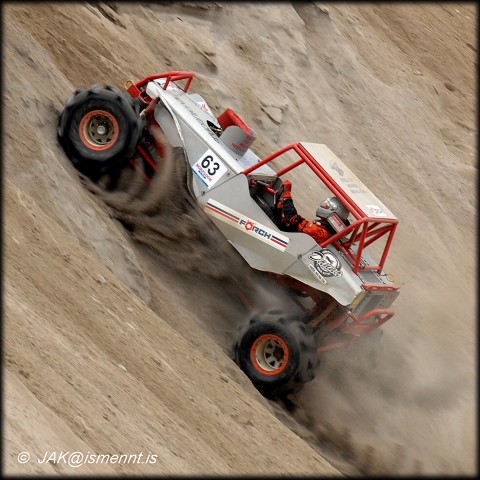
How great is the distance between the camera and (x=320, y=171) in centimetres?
889

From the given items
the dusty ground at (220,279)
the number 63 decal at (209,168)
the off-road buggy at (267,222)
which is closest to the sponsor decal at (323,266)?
the off-road buggy at (267,222)

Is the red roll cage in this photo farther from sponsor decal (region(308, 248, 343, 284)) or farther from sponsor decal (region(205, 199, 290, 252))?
sponsor decal (region(205, 199, 290, 252))

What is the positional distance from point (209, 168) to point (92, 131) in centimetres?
119

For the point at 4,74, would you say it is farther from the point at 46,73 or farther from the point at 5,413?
the point at 5,413

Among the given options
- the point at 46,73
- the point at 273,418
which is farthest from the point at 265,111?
the point at 273,418

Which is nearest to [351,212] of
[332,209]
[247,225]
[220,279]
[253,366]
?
[332,209]

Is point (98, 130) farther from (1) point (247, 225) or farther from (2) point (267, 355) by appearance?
(2) point (267, 355)

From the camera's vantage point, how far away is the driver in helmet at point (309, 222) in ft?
29.2

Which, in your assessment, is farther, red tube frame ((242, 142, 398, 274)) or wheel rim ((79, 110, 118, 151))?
wheel rim ((79, 110, 118, 151))

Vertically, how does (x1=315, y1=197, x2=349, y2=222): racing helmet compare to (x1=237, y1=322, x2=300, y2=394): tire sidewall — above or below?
above

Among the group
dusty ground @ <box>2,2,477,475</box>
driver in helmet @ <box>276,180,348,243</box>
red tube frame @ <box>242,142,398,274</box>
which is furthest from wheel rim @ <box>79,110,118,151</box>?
driver in helmet @ <box>276,180,348,243</box>

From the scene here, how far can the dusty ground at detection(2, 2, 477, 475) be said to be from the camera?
6426 mm

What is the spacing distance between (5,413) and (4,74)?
177 inches

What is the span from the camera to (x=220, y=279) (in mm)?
9484
